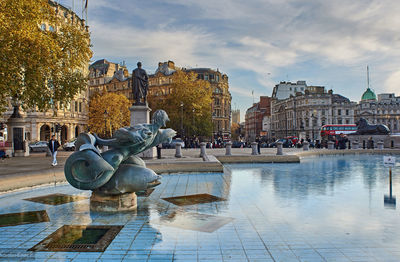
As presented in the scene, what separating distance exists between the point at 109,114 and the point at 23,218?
158ft

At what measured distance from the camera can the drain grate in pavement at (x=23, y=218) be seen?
6349 mm

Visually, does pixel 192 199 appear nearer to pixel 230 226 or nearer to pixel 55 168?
pixel 230 226

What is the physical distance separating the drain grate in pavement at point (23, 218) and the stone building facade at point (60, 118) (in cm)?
3981

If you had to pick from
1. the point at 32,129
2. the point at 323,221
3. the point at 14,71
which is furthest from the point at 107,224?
the point at 32,129

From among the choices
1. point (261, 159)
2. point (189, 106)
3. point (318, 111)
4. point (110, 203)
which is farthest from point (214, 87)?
point (110, 203)

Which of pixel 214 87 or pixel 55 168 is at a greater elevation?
pixel 214 87

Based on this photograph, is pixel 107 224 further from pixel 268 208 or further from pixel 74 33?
pixel 74 33

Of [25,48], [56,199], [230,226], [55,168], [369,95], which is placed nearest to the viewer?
[230,226]

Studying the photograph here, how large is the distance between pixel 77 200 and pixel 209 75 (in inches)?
3118

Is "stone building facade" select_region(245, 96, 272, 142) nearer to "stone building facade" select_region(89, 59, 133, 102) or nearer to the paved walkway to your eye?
"stone building facade" select_region(89, 59, 133, 102)

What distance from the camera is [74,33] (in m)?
18.0

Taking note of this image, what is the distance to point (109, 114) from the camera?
175 ft

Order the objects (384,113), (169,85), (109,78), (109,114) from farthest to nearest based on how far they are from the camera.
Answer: (384,113) → (109,78) → (169,85) → (109,114)

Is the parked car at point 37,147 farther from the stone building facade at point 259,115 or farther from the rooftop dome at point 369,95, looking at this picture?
the rooftop dome at point 369,95
